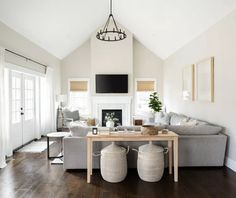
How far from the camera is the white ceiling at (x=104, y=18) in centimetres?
432

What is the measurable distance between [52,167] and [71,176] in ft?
2.09

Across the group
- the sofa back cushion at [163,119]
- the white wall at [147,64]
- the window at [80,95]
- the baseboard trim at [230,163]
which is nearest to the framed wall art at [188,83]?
the sofa back cushion at [163,119]

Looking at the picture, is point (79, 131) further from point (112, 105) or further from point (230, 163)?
point (112, 105)

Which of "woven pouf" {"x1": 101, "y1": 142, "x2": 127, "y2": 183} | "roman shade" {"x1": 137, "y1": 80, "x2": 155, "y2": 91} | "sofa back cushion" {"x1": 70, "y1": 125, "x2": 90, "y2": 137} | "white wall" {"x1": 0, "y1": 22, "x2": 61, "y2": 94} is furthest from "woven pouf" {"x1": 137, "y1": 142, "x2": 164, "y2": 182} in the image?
"roman shade" {"x1": 137, "y1": 80, "x2": 155, "y2": 91}

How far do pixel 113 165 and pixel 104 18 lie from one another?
6.04 meters

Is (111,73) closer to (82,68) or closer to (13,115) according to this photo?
(82,68)

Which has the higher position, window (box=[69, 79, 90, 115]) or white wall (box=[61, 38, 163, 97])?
white wall (box=[61, 38, 163, 97])

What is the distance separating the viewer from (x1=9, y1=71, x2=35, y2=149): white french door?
5351 millimetres

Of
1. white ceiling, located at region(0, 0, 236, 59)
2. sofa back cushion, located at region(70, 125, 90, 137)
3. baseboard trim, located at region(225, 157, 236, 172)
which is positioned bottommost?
baseboard trim, located at region(225, 157, 236, 172)

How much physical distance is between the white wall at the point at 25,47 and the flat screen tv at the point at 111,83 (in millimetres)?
1694

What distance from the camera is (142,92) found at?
30.1ft

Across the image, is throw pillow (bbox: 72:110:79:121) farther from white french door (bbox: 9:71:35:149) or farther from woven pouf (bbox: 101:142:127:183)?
woven pouf (bbox: 101:142:127:183)

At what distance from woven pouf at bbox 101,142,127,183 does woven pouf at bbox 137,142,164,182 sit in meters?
0.32

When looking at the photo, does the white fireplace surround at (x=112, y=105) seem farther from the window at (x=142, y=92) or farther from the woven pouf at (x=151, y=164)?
the woven pouf at (x=151, y=164)
